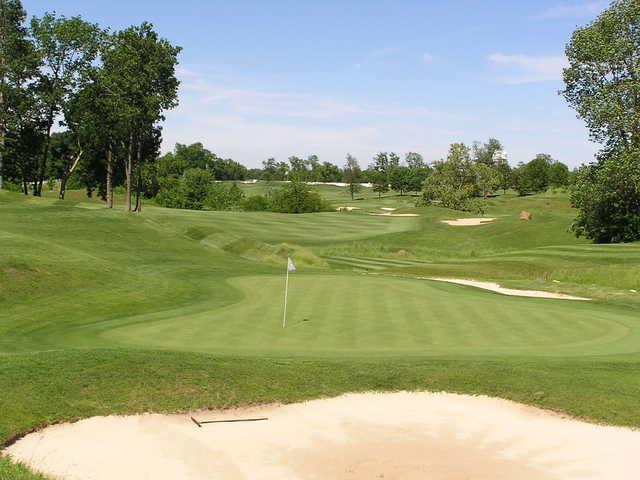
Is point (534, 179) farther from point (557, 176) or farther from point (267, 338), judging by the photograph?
point (267, 338)

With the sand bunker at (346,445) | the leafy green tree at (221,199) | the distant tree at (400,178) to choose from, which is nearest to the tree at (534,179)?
the distant tree at (400,178)

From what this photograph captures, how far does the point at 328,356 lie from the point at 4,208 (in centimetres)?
4411

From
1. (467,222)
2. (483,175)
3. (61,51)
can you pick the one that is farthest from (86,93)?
(483,175)

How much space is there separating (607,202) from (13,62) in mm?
62895

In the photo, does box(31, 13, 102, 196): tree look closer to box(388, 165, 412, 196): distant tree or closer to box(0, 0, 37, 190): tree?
box(0, 0, 37, 190): tree

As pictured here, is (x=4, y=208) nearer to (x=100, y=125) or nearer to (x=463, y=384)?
(x=100, y=125)

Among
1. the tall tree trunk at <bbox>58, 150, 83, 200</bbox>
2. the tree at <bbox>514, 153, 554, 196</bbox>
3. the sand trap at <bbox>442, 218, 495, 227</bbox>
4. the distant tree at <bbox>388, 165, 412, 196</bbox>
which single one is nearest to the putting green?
the sand trap at <bbox>442, 218, 495, 227</bbox>

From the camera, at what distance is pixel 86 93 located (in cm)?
7050

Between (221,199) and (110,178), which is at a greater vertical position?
(110,178)

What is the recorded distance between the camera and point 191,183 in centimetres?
13162

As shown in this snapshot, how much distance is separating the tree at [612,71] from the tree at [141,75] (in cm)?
3851

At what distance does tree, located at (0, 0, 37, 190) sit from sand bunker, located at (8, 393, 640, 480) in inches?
2724

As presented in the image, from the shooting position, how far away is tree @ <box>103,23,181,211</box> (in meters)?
63.7

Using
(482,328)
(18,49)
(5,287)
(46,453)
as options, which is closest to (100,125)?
(18,49)
